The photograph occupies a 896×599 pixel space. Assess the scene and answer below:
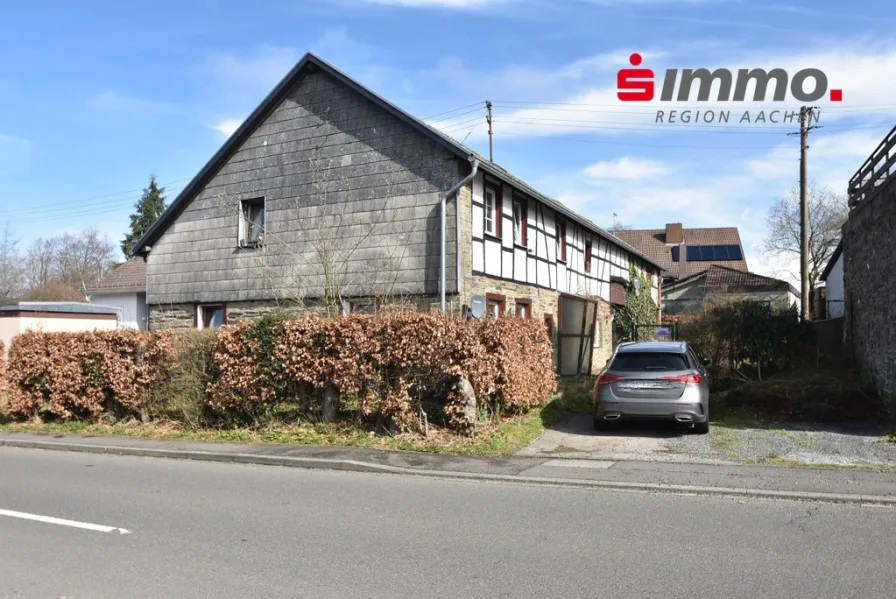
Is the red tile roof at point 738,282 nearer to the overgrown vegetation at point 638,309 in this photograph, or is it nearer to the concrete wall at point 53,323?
the overgrown vegetation at point 638,309

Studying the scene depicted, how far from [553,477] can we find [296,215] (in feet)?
41.3

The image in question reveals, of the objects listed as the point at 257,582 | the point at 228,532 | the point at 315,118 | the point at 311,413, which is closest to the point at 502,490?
the point at 228,532

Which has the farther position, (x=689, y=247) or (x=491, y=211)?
(x=689, y=247)

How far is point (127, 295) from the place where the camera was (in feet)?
110

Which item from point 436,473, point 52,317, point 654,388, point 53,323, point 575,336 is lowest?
point 436,473

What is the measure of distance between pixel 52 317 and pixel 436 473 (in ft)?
63.5

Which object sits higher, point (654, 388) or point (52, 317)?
point (52, 317)

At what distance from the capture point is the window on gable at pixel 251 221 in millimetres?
20297

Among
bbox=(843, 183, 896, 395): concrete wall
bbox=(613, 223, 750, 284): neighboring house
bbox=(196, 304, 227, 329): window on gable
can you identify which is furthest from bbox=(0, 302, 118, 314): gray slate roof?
bbox=(613, 223, 750, 284): neighboring house

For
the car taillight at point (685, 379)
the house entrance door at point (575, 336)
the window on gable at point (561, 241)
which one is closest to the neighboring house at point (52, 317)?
the house entrance door at point (575, 336)

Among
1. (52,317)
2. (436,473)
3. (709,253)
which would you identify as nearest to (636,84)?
(436,473)

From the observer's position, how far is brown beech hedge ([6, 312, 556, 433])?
1143cm

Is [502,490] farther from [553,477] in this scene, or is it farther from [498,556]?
[498,556]

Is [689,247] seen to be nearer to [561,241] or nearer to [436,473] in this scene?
[561,241]
